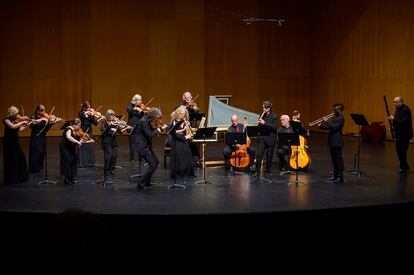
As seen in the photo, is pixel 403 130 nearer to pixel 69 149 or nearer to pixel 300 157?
pixel 300 157

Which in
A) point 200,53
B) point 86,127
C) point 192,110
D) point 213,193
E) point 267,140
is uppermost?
point 200,53

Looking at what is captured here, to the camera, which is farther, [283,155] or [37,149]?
[283,155]

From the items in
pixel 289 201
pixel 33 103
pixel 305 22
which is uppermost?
pixel 305 22

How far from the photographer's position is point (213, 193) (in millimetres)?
10617

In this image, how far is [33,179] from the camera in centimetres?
1202

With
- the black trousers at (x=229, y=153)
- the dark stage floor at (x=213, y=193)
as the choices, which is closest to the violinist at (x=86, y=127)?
the dark stage floor at (x=213, y=193)

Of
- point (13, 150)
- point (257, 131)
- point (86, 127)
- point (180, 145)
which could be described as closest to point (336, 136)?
point (257, 131)

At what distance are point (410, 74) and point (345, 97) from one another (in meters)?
2.93

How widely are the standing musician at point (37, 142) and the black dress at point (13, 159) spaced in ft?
2.94

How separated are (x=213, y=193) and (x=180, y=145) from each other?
1592mm

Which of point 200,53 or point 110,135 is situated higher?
point 200,53

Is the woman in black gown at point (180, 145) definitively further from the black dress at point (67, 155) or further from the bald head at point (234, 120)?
the black dress at point (67, 155)

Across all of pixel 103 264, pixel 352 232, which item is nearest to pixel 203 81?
pixel 352 232

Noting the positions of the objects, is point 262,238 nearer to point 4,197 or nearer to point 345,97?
point 4,197
